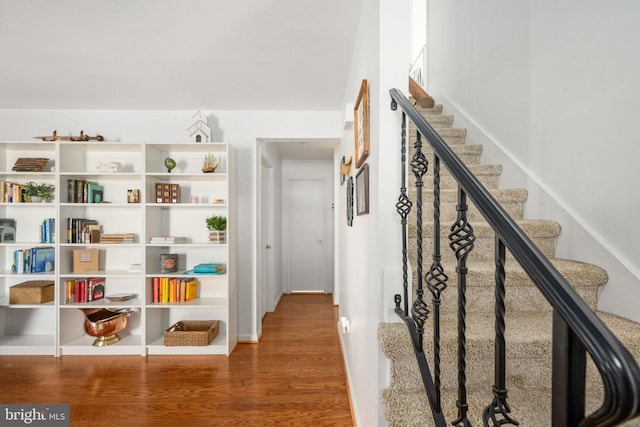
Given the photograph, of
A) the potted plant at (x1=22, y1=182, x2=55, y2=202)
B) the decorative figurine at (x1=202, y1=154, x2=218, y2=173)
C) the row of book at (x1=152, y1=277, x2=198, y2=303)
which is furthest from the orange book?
the potted plant at (x1=22, y1=182, x2=55, y2=202)

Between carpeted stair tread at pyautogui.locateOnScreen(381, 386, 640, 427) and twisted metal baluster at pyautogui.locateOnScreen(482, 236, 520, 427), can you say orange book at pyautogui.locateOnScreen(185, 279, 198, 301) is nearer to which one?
carpeted stair tread at pyautogui.locateOnScreen(381, 386, 640, 427)

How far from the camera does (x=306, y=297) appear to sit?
5.35 meters

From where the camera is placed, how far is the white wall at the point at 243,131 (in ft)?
11.4

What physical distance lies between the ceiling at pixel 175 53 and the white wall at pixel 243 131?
0.51 ft

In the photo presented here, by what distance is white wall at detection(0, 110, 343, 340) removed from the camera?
11.4 ft

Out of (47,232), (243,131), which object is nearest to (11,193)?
(47,232)

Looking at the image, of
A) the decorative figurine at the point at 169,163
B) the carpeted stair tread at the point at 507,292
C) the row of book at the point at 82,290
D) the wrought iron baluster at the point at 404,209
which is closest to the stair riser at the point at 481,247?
the carpeted stair tread at the point at 507,292

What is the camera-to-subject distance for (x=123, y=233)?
11.3ft

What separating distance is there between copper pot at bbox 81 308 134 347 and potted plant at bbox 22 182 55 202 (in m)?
1.19

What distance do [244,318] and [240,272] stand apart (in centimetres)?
50

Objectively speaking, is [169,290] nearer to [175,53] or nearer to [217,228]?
[217,228]

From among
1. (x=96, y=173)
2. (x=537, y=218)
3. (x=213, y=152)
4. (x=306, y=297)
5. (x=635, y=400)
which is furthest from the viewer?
(x=306, y=297)

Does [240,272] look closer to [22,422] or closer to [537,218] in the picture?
[22,422]

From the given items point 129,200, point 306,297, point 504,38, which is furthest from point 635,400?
point 306,297
